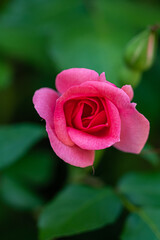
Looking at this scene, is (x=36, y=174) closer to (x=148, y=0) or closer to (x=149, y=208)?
(x=149, y=208)

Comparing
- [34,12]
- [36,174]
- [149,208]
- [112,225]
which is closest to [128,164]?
[36,174]

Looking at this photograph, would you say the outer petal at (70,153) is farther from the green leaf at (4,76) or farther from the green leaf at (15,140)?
the green leaf at (4,76)

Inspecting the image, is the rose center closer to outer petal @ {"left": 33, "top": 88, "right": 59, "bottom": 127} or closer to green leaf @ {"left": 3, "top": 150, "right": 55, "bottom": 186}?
outer petal @ {"left": 33, "top": 88, "right": 59, "bottom": 127}

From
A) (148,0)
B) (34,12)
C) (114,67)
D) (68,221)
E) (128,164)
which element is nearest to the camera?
(68,221)

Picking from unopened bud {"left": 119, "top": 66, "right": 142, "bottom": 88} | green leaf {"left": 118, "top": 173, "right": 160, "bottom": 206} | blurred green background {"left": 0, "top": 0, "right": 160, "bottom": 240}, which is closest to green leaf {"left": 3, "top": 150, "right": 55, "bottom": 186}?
blurred green background {"left": 0, "top": 0, "right": 160, "bottom": 240}

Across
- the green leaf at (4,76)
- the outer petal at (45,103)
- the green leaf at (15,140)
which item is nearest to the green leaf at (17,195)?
the green leaf at (15,140)

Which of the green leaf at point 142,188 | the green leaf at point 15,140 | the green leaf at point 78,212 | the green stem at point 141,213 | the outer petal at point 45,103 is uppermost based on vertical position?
the outer petal at point 45,103
